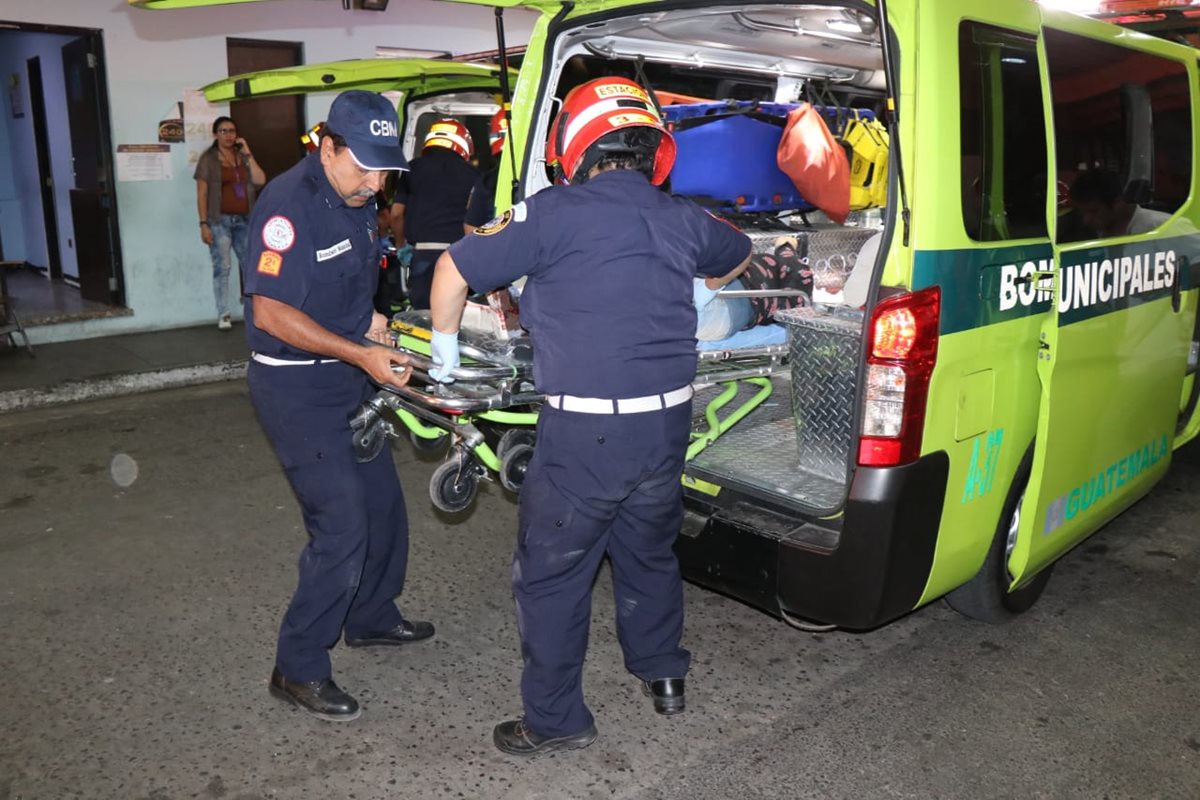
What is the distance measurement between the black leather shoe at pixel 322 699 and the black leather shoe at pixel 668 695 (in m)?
0.96

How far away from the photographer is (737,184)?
4.96 m

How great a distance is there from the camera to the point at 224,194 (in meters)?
9.49

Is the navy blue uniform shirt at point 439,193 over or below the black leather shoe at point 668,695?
over

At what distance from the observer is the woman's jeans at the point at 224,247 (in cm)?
961

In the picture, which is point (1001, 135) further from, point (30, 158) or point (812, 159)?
point (30, 158)

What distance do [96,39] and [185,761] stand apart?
7950mm

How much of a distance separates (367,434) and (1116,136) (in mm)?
2816

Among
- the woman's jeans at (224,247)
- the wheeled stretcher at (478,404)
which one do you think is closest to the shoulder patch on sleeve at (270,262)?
the wheeled stretcher at (478,404)

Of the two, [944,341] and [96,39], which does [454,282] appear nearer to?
[944,341]

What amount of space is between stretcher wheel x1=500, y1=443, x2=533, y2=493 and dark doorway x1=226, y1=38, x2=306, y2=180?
7571 mm

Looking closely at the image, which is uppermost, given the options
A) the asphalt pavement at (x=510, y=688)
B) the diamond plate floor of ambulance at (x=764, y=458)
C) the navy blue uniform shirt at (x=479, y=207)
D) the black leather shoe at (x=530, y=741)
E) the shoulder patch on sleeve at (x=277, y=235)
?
the shoulder patch on sleeve at (x=277, y=235)

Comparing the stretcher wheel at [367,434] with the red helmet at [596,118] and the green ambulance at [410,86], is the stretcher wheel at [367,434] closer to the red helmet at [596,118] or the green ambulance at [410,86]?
the red helmet at [596,118]

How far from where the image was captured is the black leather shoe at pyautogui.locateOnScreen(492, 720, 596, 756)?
3115 mm

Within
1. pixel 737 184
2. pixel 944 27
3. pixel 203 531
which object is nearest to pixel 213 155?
pixel 203 531
